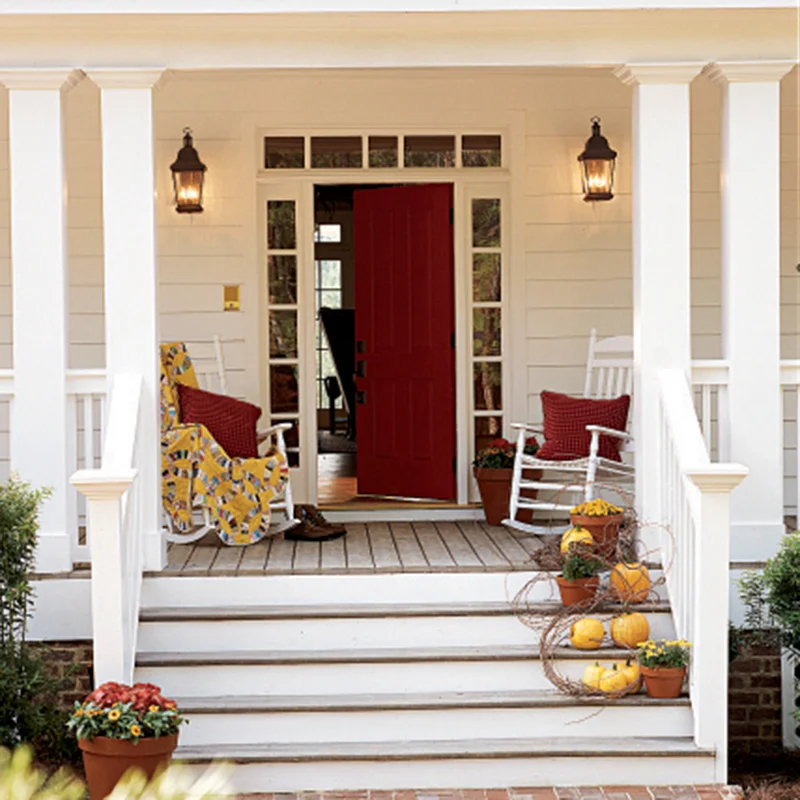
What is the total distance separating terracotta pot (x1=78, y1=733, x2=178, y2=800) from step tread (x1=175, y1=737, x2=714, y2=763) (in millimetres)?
348

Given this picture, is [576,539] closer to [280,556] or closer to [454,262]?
[280,556]

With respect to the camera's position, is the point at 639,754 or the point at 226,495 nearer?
the point at 639,754

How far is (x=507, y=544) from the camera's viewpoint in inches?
223

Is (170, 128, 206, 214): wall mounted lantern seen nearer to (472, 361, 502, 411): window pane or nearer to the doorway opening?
the doorway opening

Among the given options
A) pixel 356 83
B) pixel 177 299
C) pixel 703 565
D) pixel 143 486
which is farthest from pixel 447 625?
pixel 356 83

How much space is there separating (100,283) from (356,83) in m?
1.77

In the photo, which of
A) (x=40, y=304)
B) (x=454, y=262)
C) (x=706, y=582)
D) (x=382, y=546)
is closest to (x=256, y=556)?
(x=382, y=546)

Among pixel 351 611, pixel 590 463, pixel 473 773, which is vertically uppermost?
pixel 590 463

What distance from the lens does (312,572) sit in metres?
4.93

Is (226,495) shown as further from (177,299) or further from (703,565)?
(703,565)

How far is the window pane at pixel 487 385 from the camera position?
272 inches

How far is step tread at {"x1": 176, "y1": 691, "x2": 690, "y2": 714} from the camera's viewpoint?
4324 mm

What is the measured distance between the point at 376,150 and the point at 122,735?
153 inches

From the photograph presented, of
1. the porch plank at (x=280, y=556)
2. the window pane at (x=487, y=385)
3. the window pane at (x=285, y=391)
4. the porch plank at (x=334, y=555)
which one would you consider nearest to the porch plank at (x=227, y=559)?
the porch plank at (x=280, y=556)
